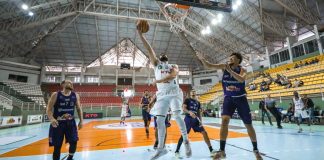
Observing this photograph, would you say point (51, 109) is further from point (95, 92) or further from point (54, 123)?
point (95, 92)

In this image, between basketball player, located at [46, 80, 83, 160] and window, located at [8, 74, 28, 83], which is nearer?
basketball player, located at [46, 80, 83, 160]

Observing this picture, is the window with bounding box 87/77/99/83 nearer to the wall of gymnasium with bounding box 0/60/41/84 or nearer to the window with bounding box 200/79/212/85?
the wall of gymnasium with bounding box 0/60/41/84

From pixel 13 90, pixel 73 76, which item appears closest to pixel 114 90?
pixel 73 76

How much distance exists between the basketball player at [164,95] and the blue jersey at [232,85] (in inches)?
38.2

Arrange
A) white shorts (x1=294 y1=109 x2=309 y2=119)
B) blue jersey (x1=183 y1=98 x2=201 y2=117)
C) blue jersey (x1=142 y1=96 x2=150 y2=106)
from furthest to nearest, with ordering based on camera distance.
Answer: white shorts (x1=294 y1=109 x2=309 y2=119) → blue jersey (x1=142 y1=96 x2=150 y2=106) → blue jersey (x1=183 y1=98 x2=201 y2=117)

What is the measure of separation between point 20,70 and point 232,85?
3757 cm

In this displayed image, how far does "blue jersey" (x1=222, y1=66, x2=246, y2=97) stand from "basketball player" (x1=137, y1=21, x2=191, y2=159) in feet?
3.19

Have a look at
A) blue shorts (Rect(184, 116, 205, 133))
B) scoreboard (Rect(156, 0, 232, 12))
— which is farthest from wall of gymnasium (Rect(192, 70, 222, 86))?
blue shorts (Rect(184, 116, 205, 133))

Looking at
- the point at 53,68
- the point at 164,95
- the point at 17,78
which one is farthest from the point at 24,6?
the point at 164,95

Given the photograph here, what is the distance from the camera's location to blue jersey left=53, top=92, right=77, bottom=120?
3818 mm

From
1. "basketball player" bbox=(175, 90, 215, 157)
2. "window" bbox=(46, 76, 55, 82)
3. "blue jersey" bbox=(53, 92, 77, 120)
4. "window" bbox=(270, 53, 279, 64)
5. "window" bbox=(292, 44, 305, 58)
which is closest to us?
"blue jersey" bbox=(53, 92, 77, 120)

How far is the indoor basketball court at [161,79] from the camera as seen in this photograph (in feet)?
12.6

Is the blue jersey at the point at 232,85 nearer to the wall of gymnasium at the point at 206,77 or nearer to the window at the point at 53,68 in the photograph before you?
the wall of gymnasium at the point at 206,77

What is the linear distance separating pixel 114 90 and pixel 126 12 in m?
16.3
